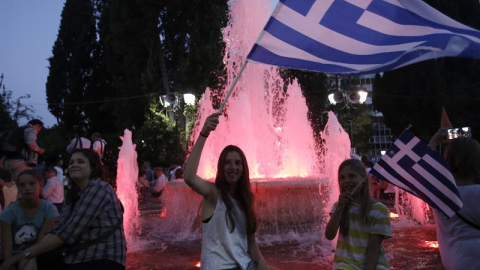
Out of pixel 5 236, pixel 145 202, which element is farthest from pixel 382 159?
pixel 145 202

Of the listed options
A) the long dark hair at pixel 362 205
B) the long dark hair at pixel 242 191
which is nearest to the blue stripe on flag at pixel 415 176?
the long dark hair at pixel 362 205

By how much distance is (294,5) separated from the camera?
3.67 meters

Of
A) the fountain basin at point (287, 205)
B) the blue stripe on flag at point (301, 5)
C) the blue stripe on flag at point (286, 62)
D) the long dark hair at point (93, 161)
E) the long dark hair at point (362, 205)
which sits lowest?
the fountain basin at point (287, 205)

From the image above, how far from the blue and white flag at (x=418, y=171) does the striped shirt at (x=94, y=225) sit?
5.48 ft

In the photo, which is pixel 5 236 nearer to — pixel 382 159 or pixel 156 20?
pixel 382 159

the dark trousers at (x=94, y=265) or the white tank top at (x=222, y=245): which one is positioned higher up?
the white tank top at (x=222, y=245)

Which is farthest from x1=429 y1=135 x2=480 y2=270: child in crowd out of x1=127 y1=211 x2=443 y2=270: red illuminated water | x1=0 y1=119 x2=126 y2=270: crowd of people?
x1=127 y1=211 x2=443 y2=270: red illuminated water

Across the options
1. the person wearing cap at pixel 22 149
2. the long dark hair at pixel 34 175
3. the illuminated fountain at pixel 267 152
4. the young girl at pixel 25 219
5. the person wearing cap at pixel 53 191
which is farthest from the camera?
the person wearing cap at pixel 53 191

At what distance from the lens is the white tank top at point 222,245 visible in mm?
2709

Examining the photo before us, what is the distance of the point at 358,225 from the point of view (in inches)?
115

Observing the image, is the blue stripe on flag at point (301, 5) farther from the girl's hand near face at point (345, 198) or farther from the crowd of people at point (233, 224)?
the girl's hand near face at point (345, 198)

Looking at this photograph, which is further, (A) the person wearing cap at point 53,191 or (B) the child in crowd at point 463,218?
(A) the person wearing cap at point 53,191

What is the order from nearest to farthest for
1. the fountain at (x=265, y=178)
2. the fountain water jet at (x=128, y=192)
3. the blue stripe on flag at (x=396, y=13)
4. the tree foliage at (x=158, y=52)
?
the blue stripe on flag at (x=396, y=13) < the fountain at (x=265, y=178) < the fountain water jet at (x=128, y=192) < the tree foliage at (x=158, y=52)

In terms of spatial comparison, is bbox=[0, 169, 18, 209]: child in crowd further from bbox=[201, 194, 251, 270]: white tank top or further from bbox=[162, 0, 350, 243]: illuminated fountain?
bbox=[201, 194, 251, 270]: white tank top
